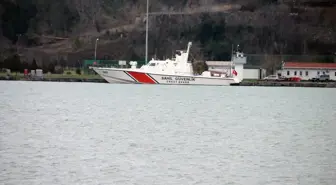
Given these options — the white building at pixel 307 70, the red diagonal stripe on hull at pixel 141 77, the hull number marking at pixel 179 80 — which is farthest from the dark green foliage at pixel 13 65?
the white building at pixel 307 70

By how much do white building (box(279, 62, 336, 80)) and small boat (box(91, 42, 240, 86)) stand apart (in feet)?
29.4

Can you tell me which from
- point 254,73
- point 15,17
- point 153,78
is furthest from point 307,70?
point 15,17

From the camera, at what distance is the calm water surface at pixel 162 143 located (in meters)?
22.1

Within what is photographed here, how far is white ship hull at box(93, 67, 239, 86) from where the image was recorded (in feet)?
246

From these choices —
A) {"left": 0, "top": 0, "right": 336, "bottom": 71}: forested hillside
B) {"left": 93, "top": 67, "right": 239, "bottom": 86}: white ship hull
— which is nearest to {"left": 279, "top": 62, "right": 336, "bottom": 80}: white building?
{"left": 93, "top": 67, "right": 239, "bottom": 86}: white ship hull

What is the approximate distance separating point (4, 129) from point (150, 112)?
468 inches

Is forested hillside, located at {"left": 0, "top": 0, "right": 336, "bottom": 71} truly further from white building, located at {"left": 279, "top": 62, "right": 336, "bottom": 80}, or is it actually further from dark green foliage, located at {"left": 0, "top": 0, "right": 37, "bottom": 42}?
white building, located at {"left": 279, "top": 62, "right": 336, "bottom": 80}

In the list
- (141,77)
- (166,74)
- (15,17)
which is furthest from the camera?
(15,17)

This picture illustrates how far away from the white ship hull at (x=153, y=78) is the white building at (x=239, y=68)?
5429 mm

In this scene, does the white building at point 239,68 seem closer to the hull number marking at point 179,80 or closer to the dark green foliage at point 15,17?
the hull number marking at point 179,80

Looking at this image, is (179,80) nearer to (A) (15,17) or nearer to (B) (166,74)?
(B) (166,74)

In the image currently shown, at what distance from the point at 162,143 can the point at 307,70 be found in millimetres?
57709

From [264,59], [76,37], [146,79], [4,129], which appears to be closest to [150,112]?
[4,129]

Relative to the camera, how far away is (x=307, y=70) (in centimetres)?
8412
